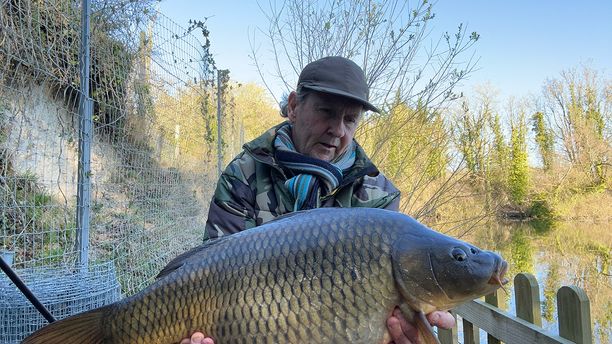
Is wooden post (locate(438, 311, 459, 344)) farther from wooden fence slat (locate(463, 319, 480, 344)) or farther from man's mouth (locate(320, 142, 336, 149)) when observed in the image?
man's mouth (locate(320, 142, 336, 149))

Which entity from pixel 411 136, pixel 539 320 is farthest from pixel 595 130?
pixel 539 320

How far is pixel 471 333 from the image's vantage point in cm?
270

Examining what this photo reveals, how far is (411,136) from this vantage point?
5.15 meters

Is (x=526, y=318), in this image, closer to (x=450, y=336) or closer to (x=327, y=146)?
(x=450, y=336)

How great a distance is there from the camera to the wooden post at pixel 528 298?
212 cm

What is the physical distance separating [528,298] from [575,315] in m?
0.26

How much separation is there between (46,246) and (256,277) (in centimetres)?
303

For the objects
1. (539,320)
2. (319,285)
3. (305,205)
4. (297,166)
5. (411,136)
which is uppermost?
(411,136)

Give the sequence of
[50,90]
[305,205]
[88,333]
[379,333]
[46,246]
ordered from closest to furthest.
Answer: [379,333]
[88,333]
[305,205]
[46,246]
[50,90]

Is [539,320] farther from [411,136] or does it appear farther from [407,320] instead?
[411,136]

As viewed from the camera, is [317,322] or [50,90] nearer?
[317,322]

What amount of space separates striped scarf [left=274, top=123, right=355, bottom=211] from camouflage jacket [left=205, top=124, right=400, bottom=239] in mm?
33

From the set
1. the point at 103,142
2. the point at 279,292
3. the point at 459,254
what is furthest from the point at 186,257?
the point at 103,142

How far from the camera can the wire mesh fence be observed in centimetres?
341
